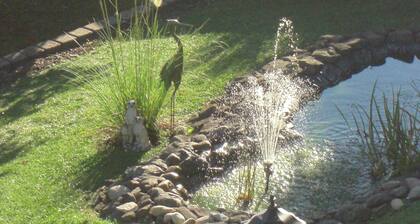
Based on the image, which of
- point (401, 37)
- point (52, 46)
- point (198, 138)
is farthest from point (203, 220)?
point (52, 46)

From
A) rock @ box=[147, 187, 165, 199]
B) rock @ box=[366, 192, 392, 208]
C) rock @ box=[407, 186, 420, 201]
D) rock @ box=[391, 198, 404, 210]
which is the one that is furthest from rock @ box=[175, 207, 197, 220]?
rock @ box=[407, 186, 420, 201]

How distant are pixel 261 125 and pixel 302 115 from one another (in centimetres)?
61

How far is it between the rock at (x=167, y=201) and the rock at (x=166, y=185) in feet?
0.76

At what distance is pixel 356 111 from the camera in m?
7.27

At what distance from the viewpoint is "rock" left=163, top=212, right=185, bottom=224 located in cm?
513

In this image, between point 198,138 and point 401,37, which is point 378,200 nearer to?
point 198,138

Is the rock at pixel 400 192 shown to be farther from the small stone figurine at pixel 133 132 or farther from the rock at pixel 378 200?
the small stone figurine at pixel 133 132

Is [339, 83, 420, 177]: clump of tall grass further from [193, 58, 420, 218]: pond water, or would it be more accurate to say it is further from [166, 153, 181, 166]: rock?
[166, 153, 181, 166]: rock

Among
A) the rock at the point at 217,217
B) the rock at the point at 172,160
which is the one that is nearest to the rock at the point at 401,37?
the rock at the point at 172,160

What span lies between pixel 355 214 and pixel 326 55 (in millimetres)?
3315

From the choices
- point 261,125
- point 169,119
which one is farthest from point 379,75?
point 169,119

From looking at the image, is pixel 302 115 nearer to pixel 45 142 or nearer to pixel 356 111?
pixel 356 111

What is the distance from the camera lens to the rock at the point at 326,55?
8.16m

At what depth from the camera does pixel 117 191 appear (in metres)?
5.59
